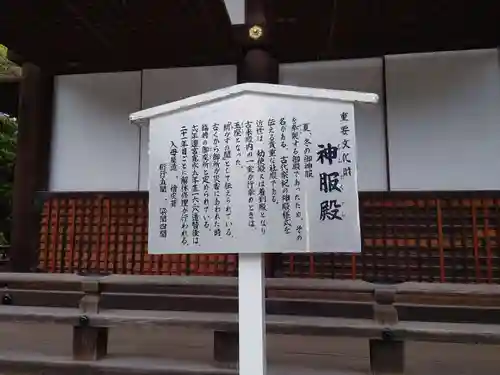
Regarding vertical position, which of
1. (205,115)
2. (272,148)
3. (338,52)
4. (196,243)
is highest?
(338,52)

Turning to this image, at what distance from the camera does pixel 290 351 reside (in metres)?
3.86

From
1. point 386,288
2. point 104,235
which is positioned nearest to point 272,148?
point 386,288

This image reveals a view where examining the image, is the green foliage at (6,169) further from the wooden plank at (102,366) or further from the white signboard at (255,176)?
the white signboard at (255,176)

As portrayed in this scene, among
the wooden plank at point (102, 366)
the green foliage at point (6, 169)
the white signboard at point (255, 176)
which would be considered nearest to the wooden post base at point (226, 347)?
the wooden plank at point (102, 366)

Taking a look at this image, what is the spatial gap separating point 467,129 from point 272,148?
432cm

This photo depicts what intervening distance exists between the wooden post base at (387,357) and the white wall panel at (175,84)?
424 cm

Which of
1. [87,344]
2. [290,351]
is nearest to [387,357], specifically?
[290,351]

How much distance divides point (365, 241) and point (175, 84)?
352cm

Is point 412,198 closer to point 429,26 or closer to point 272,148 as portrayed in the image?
point 429,26

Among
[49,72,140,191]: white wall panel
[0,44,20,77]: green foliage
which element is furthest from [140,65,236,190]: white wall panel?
[0,44,20,77]: green foliage

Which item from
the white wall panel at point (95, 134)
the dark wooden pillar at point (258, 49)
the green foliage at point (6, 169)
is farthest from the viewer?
the green foliage at point (6, 169)

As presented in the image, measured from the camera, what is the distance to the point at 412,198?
5.73 metres

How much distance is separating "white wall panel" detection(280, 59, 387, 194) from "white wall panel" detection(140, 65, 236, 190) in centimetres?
90

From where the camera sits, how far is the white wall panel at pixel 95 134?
650cm
